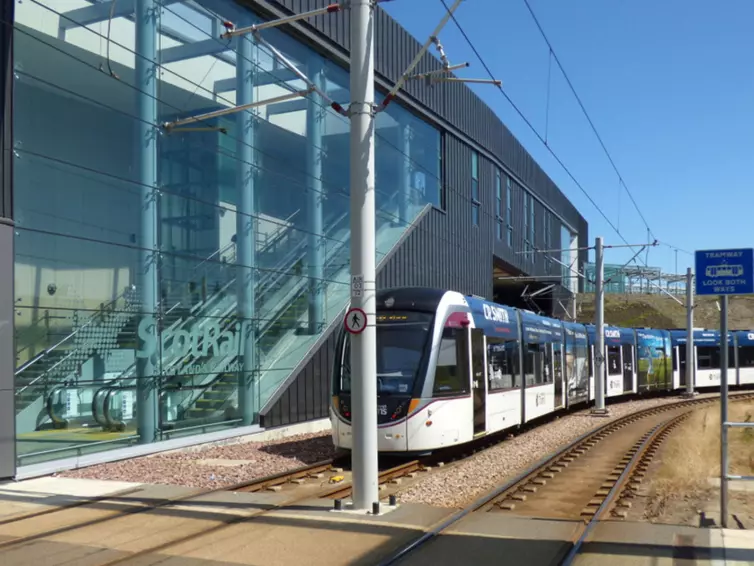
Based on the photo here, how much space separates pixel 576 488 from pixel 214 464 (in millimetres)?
6008

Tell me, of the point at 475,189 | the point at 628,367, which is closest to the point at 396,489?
the point at 628,367

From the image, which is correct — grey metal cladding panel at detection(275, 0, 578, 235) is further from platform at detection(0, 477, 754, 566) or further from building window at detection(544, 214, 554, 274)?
platform at detection(0, 477, 754, 566)

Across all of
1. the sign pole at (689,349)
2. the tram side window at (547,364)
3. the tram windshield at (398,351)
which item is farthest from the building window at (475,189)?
the tram windshield at (398,351)

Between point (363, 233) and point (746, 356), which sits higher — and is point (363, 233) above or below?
above

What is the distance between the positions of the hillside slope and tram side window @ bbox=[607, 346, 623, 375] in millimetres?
47143

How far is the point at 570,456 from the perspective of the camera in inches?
591

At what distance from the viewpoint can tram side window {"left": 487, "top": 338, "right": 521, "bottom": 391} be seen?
50.8 feet

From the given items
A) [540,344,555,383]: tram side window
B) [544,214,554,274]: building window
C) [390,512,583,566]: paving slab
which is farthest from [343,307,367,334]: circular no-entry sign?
[544,214,554,274]: building window

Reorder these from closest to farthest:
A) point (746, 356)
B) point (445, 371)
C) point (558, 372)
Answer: point (445, 371), point (558, 372), point (746, 356)

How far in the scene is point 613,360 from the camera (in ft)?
99.4

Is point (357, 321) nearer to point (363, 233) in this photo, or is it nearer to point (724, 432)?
point (363, 233)

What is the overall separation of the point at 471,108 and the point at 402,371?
71.9 ft

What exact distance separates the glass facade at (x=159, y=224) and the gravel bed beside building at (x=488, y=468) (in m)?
5.86

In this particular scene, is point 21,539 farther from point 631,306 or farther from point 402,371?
point 631,306
